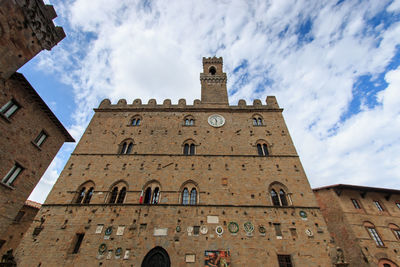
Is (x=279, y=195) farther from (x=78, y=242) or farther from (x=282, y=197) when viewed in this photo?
(x=78, y=242)

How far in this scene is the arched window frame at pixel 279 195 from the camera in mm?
11586

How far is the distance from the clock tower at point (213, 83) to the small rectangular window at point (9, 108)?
13.3 meters

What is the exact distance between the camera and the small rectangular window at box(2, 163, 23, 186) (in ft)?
29.0

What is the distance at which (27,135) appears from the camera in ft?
32.4

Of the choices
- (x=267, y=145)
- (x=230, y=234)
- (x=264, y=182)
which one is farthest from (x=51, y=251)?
(x=267, y=145)

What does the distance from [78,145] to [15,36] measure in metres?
9.11

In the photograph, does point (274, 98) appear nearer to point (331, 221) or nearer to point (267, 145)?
point (267, 145)

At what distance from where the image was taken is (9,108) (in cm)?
915

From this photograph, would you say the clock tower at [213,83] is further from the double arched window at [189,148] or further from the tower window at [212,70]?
the double arched window at [189,148]

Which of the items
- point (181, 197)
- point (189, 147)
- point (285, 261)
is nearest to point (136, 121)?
point (189, 147)

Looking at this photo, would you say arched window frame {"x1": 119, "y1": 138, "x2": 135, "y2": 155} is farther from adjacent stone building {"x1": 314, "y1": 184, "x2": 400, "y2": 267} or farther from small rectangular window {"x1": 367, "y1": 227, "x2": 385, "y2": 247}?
small rectangular window {"x1": 367, "y1": 227, "x2": 385, "y2": 247}

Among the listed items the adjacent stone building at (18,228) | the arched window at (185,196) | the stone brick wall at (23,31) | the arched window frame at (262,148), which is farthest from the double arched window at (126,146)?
the adjacent stone building at (18,228)

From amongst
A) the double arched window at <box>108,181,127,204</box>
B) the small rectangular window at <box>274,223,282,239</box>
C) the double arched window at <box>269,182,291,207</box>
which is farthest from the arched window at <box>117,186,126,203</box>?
the double arched window at <box>269,182,291,207</box>

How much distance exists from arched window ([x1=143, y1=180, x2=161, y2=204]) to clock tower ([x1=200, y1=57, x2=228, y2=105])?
9318mm
